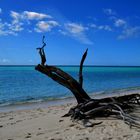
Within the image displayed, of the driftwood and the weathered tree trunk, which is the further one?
the weathered tree trunk

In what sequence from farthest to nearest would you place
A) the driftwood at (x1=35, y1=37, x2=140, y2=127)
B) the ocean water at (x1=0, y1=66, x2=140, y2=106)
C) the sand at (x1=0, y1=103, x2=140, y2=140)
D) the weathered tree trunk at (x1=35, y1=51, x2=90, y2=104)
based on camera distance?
the ocean water at (x1=0, y1=66, x2=140, y2=106) < the weathered tree trunk at (x1=35, y1=51, x2=90, y2=104) < the driftwood at (x1=35, y1=37, x2=140, y2=127) < the sand at (x1=0, y1=103, x2=140, y2=140)

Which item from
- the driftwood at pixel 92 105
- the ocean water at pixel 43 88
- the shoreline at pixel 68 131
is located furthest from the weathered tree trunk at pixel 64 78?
the ocean water at pixel 43 88

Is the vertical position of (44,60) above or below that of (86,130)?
above

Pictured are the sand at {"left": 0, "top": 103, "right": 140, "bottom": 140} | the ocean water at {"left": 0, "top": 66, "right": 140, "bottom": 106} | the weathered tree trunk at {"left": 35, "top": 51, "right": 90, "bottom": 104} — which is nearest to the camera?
the sand at {"left": 0, "top": 103, "right": 140, "bottom": 140}

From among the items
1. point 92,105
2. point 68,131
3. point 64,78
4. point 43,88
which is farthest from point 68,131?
point 43,88

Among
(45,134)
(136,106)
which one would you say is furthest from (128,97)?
(45,134)

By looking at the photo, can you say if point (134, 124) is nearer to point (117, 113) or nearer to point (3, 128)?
point (117, 113)

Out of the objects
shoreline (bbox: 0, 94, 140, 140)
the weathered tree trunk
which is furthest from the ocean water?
shoreline (bbox: 0, 94, 140, 140)

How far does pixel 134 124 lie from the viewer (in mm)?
7852

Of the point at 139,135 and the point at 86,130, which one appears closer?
the point at 139,135

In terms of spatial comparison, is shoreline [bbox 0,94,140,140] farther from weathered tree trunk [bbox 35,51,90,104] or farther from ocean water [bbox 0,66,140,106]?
Result: ocean water [bbox 0,66,140,106]

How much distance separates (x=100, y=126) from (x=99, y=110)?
1.25 metres

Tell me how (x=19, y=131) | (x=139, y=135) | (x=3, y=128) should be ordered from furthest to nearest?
(x=3, y=128), (x=19, y=131), (x=139, y=135)

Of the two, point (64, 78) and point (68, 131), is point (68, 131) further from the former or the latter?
point (64, 78)
